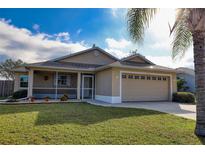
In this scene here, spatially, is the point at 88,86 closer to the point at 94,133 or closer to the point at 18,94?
the point at 18,94

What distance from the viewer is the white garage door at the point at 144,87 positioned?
13.6 meters

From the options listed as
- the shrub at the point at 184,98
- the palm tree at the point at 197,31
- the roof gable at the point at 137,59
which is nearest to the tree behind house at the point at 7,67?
the roof gable at the point at 137,59

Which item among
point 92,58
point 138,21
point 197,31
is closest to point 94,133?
point 138,21

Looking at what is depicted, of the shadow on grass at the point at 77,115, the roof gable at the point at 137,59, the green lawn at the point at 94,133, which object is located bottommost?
the green lawn at the point at 94,133

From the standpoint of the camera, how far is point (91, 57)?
1800cm

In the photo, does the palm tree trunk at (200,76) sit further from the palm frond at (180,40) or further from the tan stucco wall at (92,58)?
the tan stucco wall at (92,58)

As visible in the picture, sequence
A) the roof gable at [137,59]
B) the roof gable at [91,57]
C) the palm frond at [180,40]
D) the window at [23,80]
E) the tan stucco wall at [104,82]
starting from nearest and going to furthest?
the palm frond at [180,40] < the tan stucco wall at [104,82] < the roof gable at [91,57] < the roof gable at [137,59] < the window at [23,80]

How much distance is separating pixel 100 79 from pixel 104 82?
Answer: 1.06 m

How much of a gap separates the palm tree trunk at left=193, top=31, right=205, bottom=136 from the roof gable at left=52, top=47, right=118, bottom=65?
13.5 metres

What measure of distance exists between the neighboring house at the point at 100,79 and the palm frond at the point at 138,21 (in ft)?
19.9

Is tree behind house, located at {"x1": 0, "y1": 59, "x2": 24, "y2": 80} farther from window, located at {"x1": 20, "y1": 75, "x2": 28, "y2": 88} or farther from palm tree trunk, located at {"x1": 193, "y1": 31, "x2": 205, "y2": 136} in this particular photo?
palm tree trunk, located at {"x1": 193, "y1": 31, "x2": 205, "y2": 136}
